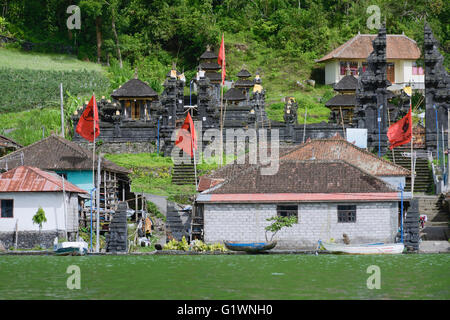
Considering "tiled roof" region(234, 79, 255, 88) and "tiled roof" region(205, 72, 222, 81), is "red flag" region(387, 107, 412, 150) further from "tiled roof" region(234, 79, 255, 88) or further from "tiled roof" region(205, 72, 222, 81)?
"tiled roof" region(234, 79, 255, 88)

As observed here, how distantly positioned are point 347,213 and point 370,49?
169 ft

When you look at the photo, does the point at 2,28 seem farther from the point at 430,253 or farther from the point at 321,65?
the point at 430,253

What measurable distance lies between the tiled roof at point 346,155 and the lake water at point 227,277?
39.8 feet

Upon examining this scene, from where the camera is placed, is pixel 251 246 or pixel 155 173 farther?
pixel 155 173

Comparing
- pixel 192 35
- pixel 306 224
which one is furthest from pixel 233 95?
pixel 306 224

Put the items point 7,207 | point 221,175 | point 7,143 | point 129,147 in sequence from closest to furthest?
point 7,207 → point 221,175 → point 7,143 → point 129,147

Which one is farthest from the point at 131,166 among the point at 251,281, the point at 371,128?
the point at 251,281

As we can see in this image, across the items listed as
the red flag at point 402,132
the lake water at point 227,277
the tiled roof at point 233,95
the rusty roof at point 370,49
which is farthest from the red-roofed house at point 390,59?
the lake water at point 227,277

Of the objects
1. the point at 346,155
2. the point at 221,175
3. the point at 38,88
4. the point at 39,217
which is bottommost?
the point at 39,217

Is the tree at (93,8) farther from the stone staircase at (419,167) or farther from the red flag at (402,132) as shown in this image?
the red flag at (402,132)

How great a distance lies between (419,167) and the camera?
62000 mm

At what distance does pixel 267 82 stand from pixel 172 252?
55300 millimetres

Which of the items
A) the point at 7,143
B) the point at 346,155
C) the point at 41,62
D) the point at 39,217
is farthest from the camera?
the point at 41,62

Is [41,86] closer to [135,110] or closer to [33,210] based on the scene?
[135,110]
